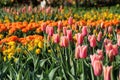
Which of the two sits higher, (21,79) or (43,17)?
(21,79)

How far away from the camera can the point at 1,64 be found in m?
3.83

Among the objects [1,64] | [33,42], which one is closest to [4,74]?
[1,64]

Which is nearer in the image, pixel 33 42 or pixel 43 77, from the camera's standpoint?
pixel 43 77

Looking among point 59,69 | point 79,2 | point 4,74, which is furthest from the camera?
point 79,2

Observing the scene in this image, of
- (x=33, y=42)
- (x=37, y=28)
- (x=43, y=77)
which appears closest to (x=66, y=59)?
(x=43, y=77)

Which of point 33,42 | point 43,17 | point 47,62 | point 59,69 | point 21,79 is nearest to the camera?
point 21,79

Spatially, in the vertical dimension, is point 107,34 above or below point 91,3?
above

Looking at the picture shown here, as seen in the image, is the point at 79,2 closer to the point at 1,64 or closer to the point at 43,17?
the point at 43,17

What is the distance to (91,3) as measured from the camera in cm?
1678

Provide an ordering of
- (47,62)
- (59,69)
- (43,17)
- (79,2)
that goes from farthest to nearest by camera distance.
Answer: (79,2)
(43,17)
(47,62)
(59,69)

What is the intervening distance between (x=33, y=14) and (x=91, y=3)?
292 inches

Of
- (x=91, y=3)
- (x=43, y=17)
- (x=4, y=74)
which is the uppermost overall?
(x=4, y=74)

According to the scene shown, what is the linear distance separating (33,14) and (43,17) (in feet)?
1.82

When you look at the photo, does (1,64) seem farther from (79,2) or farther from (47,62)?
(79,2)
